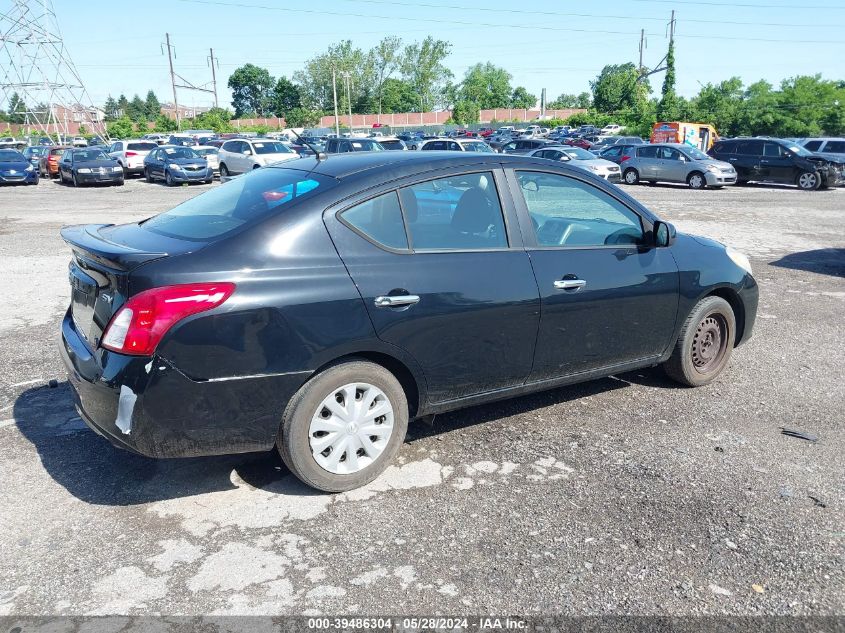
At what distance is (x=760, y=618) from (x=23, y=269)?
9851 millimetres

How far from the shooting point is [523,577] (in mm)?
3016

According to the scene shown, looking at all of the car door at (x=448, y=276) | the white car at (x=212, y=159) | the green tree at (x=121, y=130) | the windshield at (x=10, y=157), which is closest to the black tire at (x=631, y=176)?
the white car at (x=212, y=159)

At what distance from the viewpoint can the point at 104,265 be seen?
3.46 m

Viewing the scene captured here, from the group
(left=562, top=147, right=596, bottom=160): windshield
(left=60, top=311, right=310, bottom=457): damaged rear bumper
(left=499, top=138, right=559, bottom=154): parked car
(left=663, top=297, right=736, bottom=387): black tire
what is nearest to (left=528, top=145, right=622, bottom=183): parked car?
(left=562, top=147, right=596, bottom=160): windshield

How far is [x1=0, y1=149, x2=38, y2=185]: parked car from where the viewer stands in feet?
88.9

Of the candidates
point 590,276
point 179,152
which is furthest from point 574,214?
point 179,152

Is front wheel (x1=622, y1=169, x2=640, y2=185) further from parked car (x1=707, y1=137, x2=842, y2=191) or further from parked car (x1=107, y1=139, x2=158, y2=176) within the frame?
parked car (x1=107, y1=139, x2=158, y2=176)

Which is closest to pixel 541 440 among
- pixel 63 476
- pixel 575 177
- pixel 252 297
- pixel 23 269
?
pixel 575 177

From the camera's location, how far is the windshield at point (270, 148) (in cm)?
2553

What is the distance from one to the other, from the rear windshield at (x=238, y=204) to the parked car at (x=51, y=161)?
29248mm

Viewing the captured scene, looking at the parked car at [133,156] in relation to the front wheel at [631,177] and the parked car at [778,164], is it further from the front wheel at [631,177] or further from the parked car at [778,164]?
the parked car at [778,164]

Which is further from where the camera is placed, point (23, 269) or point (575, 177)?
point (23, 269)

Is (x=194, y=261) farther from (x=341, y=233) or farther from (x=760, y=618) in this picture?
(x=760, y=618)

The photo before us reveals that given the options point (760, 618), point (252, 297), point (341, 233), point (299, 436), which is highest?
point (341, 233)
